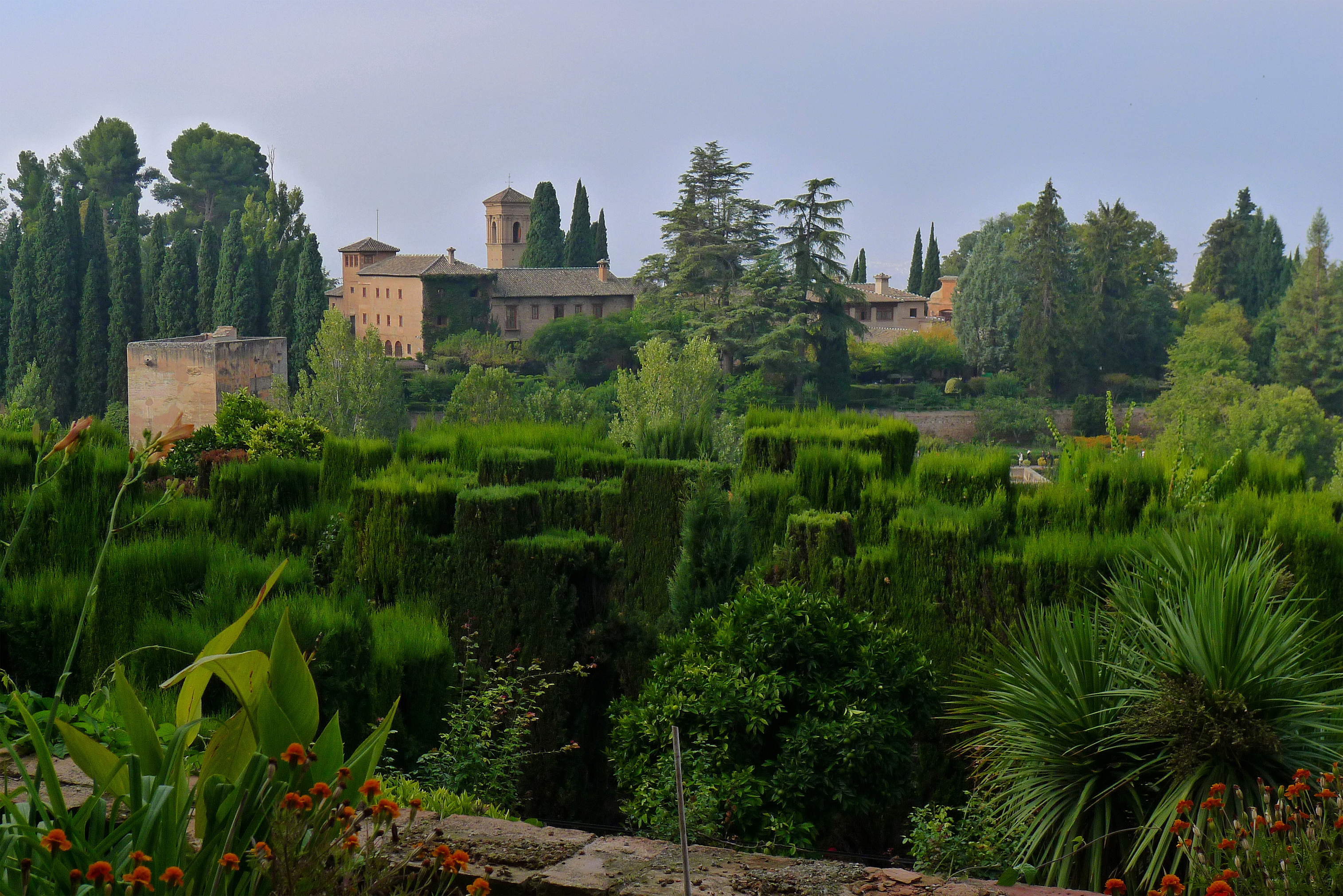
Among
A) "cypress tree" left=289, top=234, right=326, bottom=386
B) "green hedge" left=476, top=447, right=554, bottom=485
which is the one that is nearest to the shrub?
"green hedge" left=476, top=447, right=554, bottom=485

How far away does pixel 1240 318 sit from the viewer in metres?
53.2

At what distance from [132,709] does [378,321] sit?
59077mm

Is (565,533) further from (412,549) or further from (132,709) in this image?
(132,709)

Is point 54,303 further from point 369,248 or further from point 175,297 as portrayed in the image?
point 369,248

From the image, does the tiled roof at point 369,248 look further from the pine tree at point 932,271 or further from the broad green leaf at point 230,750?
the broad green leaf at point 230,750

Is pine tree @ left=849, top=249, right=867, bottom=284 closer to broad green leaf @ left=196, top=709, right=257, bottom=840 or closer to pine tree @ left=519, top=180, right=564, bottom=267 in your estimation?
pine tree @ left=519, top=180, right=564, bottom=267

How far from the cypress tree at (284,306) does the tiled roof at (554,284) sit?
1199 cm

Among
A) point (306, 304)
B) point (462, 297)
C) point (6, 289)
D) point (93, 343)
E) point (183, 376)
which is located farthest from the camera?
point (462, 297)

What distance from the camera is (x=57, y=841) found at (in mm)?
1983

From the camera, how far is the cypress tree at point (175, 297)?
44.2 m

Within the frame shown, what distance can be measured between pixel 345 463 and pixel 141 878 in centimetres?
699

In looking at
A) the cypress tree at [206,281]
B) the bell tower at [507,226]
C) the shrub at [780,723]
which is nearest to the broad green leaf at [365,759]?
the shrub at [780,723]

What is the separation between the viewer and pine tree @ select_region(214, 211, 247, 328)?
45344mm

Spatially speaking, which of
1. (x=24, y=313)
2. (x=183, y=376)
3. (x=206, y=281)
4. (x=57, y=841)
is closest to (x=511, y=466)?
(x=57, y=841)
